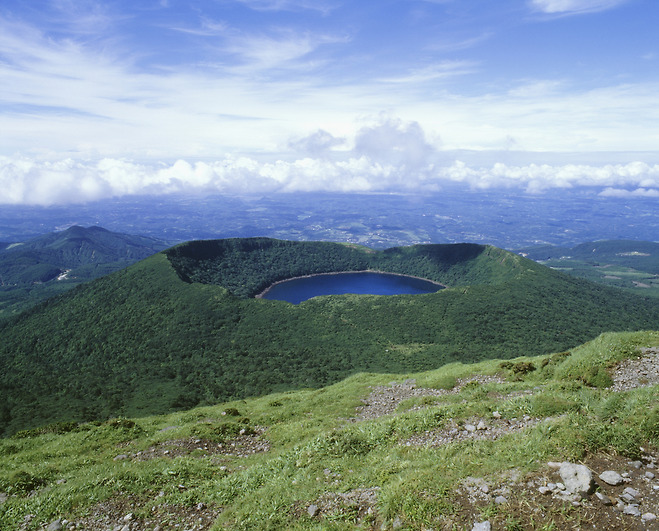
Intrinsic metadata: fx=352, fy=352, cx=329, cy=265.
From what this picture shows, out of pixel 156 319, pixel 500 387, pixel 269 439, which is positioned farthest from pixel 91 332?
pixel 500 387

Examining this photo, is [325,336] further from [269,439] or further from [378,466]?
[378,466]

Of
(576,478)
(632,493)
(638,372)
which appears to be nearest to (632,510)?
(632,493)

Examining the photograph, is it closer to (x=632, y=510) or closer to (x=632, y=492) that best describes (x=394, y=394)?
(x=632, y=492)

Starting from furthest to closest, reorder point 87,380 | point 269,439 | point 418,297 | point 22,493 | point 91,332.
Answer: point 418,297
point 91,332
point 87,380
point 269,439
point 22,493

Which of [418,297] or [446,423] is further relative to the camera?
[418,297]

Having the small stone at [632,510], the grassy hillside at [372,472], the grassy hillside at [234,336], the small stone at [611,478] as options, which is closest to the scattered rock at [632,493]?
the grassy hillside at [372,472]

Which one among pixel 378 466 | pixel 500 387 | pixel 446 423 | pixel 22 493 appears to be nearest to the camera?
pixel 378 466
